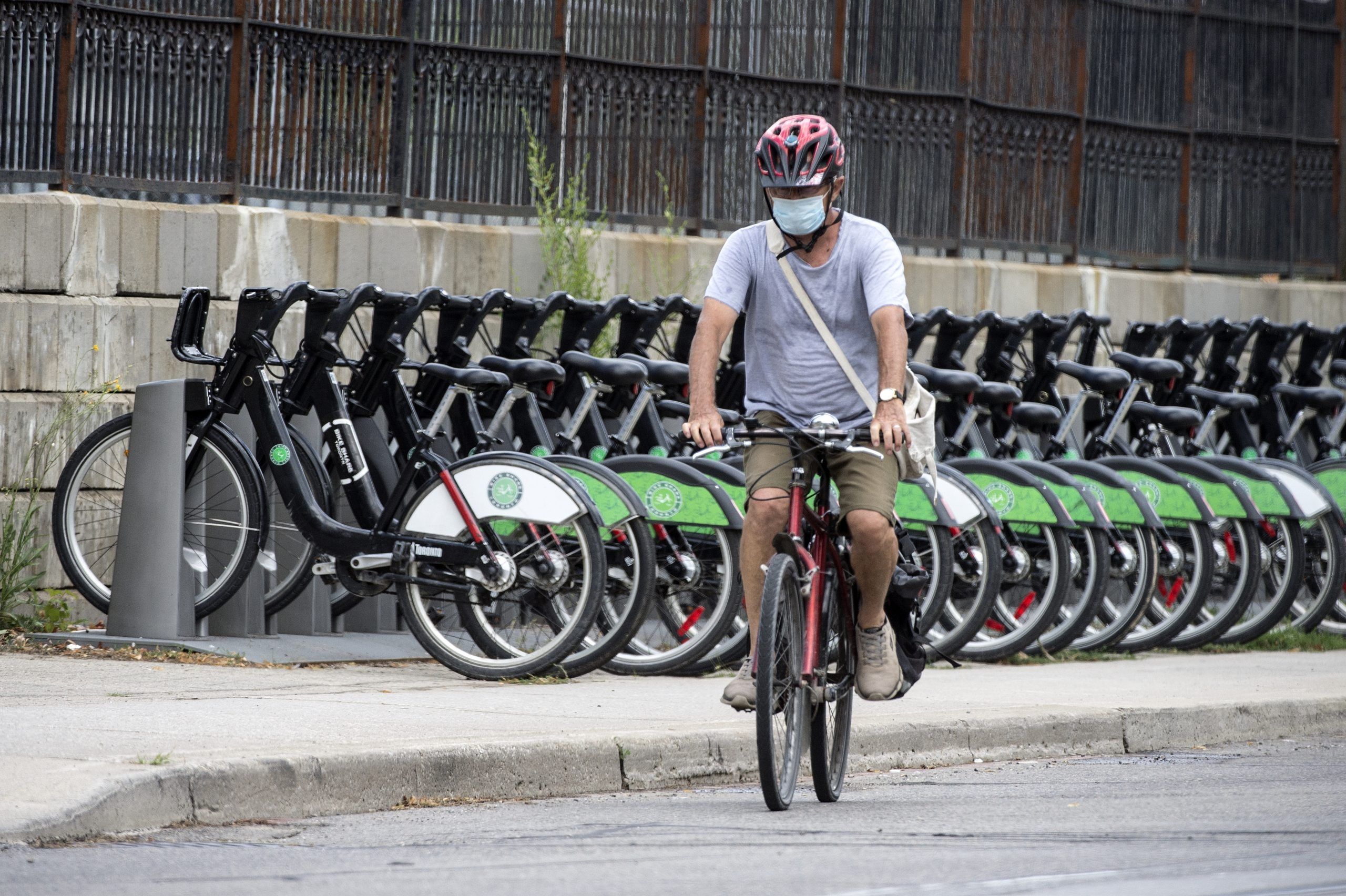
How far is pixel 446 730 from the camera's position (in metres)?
6.79

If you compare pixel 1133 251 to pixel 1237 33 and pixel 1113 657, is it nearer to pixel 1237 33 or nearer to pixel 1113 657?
pixel 1237 33

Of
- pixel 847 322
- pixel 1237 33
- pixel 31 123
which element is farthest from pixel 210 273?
pixel 1237 33

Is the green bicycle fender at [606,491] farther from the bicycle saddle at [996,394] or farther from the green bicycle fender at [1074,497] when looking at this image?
the bicycle saddle at [996,394]

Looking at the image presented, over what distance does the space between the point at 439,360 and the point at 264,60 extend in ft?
7.56

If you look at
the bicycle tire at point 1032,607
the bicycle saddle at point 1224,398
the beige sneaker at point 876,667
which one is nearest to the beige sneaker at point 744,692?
the beige sneaker at point 876,667

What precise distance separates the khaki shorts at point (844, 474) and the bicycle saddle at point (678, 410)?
3.21 m

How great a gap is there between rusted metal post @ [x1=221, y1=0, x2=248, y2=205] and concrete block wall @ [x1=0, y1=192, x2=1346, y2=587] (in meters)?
0.16

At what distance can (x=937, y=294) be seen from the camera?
1357cm

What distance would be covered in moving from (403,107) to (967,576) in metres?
3.98

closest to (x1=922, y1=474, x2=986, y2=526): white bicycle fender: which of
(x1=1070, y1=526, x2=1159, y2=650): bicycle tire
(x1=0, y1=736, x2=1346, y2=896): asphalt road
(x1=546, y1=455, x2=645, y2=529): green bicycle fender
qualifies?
(x1=1070, y1=526, x2=1159, y2=650): bicycle tire

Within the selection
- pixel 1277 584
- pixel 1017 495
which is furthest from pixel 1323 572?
pixel 1017 495

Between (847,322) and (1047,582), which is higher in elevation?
(847,322)

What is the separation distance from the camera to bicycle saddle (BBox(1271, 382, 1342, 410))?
42.1ft

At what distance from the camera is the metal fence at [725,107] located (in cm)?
1048
